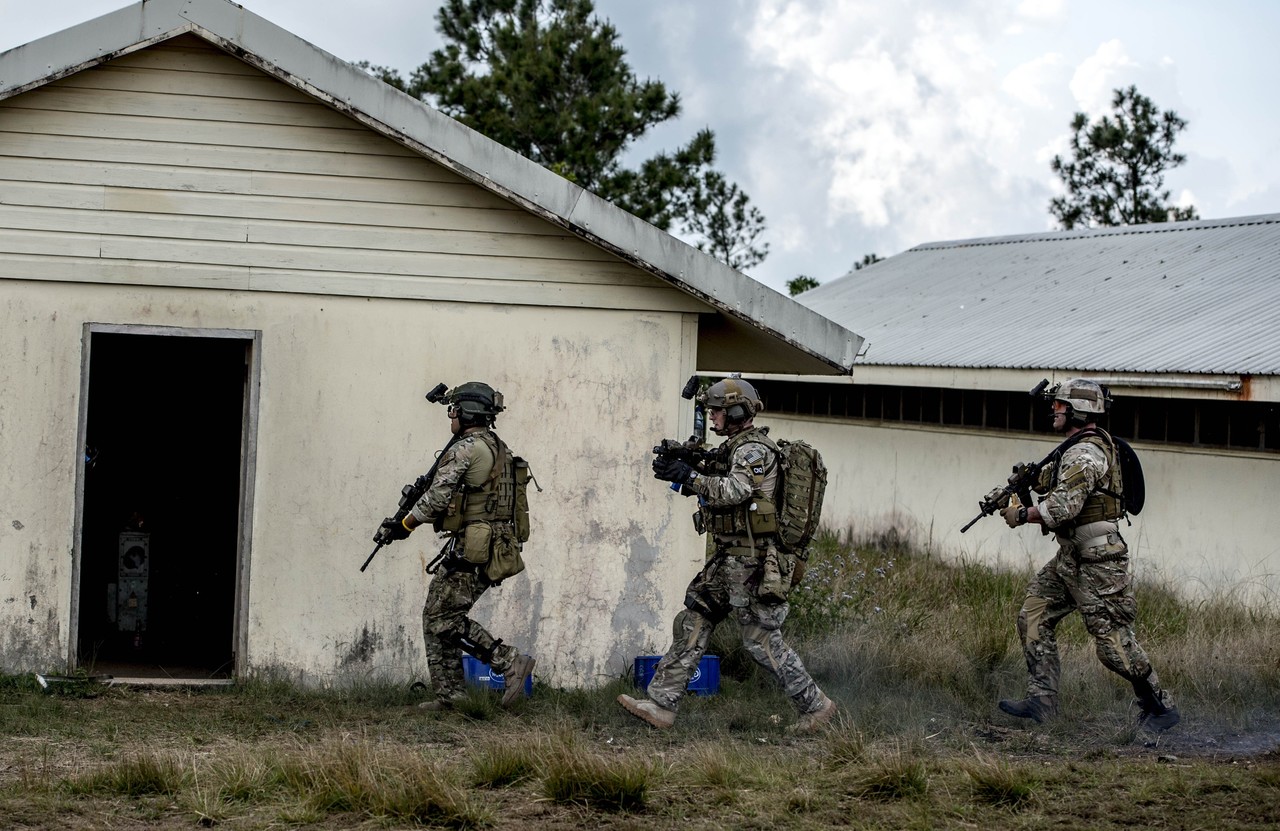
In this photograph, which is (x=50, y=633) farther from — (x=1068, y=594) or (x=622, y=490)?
(x=1068, y=594)

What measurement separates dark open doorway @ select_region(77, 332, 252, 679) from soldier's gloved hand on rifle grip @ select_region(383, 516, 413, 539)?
2.88 metres

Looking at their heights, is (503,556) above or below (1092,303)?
below

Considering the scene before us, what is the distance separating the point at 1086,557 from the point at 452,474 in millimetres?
3443

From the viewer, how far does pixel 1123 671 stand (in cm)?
735

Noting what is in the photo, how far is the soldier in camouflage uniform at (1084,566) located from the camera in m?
7.33

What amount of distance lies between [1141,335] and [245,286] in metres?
8.42

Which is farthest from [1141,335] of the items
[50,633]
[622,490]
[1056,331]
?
[50,633]

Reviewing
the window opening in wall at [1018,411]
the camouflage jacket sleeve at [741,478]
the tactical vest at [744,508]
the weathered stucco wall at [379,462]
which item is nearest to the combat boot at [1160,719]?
the tactical vest at [744,508]

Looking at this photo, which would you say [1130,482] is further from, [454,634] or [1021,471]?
[454,634]

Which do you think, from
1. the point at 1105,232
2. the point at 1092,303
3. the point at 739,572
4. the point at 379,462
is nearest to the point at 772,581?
the point at 739,572

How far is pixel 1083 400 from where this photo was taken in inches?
294

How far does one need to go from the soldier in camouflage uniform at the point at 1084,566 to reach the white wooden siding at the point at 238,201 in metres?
2.79

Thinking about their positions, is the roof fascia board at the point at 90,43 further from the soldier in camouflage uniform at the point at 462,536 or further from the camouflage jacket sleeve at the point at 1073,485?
the camouflage jacket sleeve at the point at 1073,485

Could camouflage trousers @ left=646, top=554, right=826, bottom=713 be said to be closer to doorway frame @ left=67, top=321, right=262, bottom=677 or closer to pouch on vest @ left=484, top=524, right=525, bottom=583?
pouch on vest @ left=484, top=524, right=525, bottom=583
